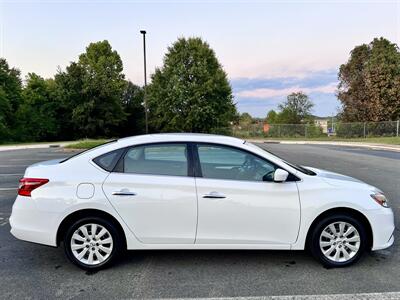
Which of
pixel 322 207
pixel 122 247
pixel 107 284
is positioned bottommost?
pixel 107 284

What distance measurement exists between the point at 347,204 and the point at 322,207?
11.5 inches

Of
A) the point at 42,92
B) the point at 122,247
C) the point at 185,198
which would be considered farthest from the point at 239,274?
the point at 42,92

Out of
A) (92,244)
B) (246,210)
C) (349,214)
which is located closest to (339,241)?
(349,214)

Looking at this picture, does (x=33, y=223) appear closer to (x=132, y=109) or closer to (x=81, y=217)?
(x=81, y=217)

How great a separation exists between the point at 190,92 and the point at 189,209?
31.8 m

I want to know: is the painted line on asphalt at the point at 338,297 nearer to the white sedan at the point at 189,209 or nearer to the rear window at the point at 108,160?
the white sedan at the point at 189,209

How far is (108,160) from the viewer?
3764 mm

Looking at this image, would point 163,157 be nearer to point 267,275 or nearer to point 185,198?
point 185,198

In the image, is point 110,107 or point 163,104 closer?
point 163,104

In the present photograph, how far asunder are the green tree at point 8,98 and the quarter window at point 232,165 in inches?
1465

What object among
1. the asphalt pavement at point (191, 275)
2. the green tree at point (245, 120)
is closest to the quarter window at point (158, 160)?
the asphalt pavement at point (191, 275)

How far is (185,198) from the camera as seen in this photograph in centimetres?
359

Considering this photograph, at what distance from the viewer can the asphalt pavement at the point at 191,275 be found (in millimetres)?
3213

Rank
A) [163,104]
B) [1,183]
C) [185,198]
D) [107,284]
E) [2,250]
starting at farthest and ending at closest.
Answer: [163,104]
[1,183]
[2,250]
[185,198]
[107,284]
